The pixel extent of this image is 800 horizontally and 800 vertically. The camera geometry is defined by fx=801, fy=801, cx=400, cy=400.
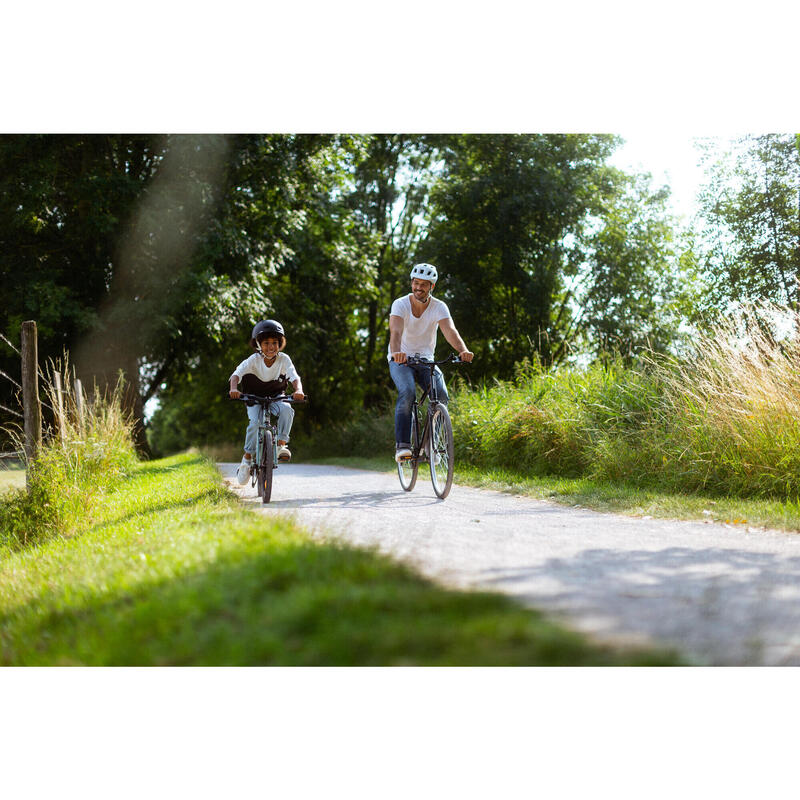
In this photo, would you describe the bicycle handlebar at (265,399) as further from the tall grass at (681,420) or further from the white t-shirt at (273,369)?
the tall grass at (681,420)

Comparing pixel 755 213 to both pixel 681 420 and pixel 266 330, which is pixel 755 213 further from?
pixel 266 330

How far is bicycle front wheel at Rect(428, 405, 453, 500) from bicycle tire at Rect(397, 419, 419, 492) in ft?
0.72

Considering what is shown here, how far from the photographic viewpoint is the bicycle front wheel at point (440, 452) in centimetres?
717

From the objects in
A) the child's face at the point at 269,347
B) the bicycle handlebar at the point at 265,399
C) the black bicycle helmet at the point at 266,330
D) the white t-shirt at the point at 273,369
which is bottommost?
the bicycle handlebar at the point at 265,399

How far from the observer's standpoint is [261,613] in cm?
310

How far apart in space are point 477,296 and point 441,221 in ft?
7.83

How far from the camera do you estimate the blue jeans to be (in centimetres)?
755

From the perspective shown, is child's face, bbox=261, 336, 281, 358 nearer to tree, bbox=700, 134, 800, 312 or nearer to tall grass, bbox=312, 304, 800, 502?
tall grass, bbox=312, 304, 800, 502

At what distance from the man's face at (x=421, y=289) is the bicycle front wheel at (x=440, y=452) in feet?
3.49

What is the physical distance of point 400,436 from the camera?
7.69 meters

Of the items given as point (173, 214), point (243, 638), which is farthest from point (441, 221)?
point (243, 638)

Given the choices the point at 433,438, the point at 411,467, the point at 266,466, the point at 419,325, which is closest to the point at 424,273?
the point at 419,325

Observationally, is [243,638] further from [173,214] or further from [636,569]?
[173,214]

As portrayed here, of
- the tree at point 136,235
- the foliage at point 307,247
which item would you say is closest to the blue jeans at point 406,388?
the foliage at point 307,247
